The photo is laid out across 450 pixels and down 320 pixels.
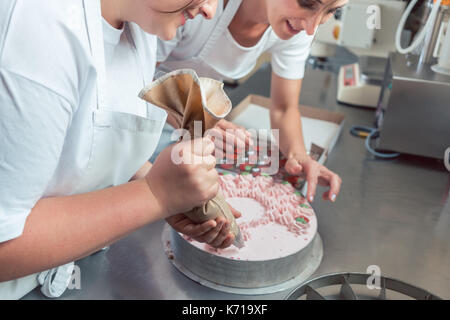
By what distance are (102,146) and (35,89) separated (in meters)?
0.24

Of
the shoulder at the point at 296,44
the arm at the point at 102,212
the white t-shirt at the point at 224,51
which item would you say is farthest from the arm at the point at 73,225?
the shoulder at the point at 296,44

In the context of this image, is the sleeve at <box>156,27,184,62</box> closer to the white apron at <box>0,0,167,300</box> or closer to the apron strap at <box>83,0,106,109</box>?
the white apron at <box>0,0,167,300</box>

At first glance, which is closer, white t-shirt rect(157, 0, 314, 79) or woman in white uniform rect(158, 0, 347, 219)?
woman in white uniform rect(158, 0, 347, 219)

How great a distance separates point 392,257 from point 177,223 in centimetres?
63

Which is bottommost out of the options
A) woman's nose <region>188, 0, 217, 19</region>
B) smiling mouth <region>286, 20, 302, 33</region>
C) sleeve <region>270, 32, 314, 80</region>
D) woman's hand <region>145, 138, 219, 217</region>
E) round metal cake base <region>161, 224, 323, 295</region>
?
round metal cake base <region>161, 224, 323, 295</region>

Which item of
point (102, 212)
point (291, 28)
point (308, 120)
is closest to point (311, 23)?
point (291, 28)

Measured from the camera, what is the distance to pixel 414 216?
128 centimetres

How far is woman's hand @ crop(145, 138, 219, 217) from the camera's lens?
2.30 ft

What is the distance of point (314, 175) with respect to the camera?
51.0 inches

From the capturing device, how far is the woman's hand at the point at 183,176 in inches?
27.6

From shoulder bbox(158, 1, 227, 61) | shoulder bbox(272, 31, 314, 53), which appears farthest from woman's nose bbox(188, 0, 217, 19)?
shoulder bbox(272, 31, 314, 53)

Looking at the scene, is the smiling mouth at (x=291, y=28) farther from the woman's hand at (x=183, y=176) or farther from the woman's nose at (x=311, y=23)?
the woman's hand at (x=183, y=176)

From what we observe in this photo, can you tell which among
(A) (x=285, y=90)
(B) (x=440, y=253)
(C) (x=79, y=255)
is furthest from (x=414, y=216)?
(C) (x=79, y=255)
